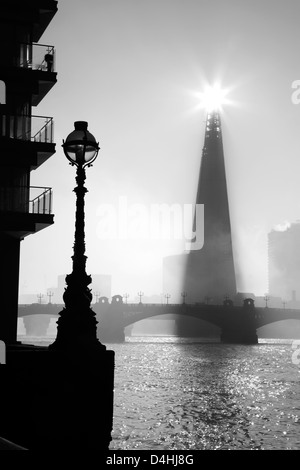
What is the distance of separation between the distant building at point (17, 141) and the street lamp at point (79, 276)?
19.7 metres

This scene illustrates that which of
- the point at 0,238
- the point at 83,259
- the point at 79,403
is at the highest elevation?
the point at 0,238

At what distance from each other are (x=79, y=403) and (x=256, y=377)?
274ft

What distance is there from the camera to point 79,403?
18.6 meters

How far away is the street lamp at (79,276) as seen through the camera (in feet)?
55.8

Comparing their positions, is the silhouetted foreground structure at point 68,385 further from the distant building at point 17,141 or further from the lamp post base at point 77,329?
the distant building at point 17,141

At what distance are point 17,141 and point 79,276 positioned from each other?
2165cm

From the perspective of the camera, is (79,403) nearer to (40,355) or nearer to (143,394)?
(40,355)

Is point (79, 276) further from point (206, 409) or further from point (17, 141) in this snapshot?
point (206, 409)

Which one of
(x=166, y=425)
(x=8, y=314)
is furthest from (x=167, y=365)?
(x=8, y=314)

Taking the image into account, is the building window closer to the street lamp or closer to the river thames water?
the street lamp

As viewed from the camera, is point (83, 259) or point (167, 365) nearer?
point (83, 259)

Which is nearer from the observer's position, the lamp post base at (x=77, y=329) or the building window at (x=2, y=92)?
the lamp post base at (x=77, y=329)

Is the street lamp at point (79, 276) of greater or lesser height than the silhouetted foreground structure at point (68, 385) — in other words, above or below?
above

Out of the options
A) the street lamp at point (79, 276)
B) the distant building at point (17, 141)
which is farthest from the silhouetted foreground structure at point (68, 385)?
the distant building at point (17, 141)
